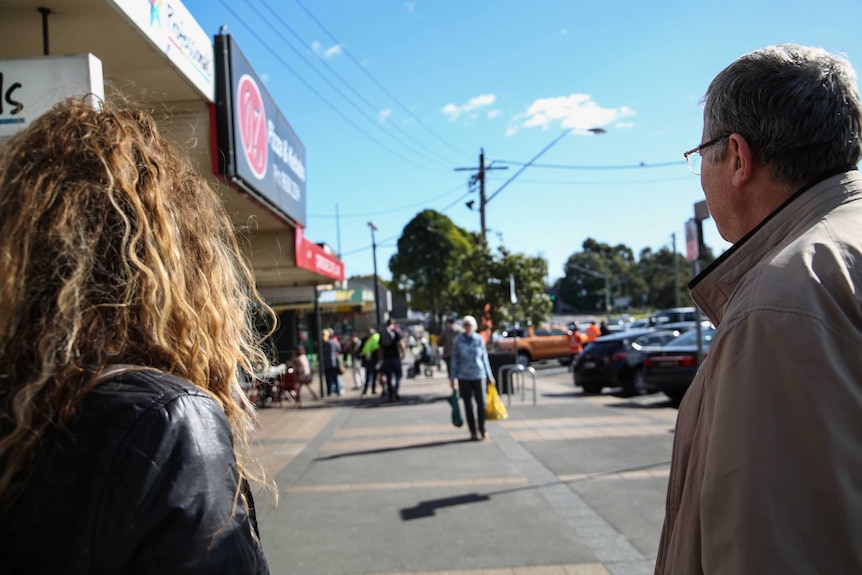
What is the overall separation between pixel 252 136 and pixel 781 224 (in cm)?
722

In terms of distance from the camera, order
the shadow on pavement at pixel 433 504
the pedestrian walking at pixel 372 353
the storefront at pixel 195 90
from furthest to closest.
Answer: the pedestrian walking at pixel 372 353, the shadow on pavement at pixel 433 504, the storefront at pixel 195 90

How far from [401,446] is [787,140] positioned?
26.1 feet

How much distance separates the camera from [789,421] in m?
1.14

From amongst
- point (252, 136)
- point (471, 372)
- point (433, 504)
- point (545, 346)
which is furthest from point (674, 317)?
point (433, 504)

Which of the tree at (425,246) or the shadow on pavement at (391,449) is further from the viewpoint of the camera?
the tree at (425,246)

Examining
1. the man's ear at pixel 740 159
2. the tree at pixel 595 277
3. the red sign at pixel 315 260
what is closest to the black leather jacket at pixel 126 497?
the man's ear at pixel 740 159

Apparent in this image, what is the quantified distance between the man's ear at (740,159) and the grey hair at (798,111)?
0.04ft

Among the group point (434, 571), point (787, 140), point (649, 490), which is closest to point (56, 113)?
point (787, 140)

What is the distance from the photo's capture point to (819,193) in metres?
1.39

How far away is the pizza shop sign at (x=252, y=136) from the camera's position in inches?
271

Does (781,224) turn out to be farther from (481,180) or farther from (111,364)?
(481,180)

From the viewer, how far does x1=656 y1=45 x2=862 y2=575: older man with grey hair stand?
44.3 inches

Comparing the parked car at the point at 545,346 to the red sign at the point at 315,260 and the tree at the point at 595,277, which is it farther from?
the tree at the point at 595,277

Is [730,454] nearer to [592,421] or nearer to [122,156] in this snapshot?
[122,156]
